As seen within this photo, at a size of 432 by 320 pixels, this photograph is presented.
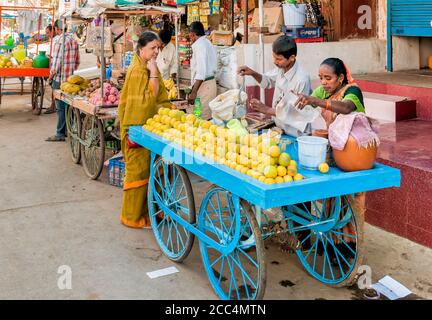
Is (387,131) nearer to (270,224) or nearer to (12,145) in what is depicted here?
(270,224)

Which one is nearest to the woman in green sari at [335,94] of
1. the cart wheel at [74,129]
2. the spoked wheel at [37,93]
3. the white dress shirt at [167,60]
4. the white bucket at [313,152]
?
the white bucket at [313,152]

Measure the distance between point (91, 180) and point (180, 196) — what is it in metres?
2.53

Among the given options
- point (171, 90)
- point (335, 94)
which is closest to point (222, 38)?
point (171, 90)

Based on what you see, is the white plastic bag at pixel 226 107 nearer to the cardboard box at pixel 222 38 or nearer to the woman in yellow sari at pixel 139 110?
the woman in yellow sari at pixel 139 110

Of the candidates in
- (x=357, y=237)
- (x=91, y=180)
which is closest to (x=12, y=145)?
(x=91, y=180)

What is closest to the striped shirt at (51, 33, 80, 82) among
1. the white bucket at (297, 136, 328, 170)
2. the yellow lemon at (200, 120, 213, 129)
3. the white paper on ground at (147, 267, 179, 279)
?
the yellow lemon at (200, 120, 213, 129)

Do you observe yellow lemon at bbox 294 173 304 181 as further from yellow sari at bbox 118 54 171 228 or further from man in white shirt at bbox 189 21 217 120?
man in white shirt at bbox 189 21 217 120

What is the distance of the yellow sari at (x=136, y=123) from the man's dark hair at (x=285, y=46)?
117 cm

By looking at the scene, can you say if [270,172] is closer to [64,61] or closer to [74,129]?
[74,129]

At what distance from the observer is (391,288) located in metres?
3.54

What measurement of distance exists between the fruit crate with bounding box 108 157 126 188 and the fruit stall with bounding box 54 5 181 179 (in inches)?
6.9

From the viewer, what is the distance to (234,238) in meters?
3.17
